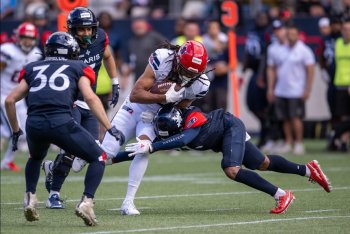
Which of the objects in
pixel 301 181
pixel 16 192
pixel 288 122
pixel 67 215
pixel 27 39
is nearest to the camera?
pixel 67 215

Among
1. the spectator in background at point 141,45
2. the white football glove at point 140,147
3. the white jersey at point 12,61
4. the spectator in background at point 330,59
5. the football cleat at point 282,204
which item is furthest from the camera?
the spectator in background at point 141,45

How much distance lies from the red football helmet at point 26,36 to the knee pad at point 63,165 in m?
4.05

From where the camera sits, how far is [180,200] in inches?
414

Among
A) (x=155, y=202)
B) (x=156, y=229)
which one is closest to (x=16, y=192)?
(x=155, y=202)

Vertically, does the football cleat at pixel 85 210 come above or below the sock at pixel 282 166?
above

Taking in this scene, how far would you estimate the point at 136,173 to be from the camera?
928 centimetres

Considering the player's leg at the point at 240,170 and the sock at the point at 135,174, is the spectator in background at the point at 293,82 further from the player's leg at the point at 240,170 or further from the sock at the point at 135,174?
the sock at the point at 135,174

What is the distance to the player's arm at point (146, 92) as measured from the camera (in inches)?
370

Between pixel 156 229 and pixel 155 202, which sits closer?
pixel 156 229

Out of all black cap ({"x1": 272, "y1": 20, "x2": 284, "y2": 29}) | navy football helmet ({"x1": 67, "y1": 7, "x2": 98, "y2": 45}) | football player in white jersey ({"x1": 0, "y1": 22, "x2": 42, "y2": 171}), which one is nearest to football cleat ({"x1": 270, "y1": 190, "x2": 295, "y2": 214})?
navy football helmet ({"x1": 67, "y1": 7, "x2": 98, "y2": 45})

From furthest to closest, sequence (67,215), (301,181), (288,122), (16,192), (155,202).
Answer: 1. (288,122)
2. (301,181)
3. (16,192)
4. (155,202)
5. (67,215)

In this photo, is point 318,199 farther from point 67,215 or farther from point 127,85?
point 127,85

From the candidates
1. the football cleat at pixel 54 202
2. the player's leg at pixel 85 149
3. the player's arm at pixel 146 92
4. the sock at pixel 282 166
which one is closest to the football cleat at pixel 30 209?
the player's leg at pixel 85 149

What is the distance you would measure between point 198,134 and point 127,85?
10611mm
